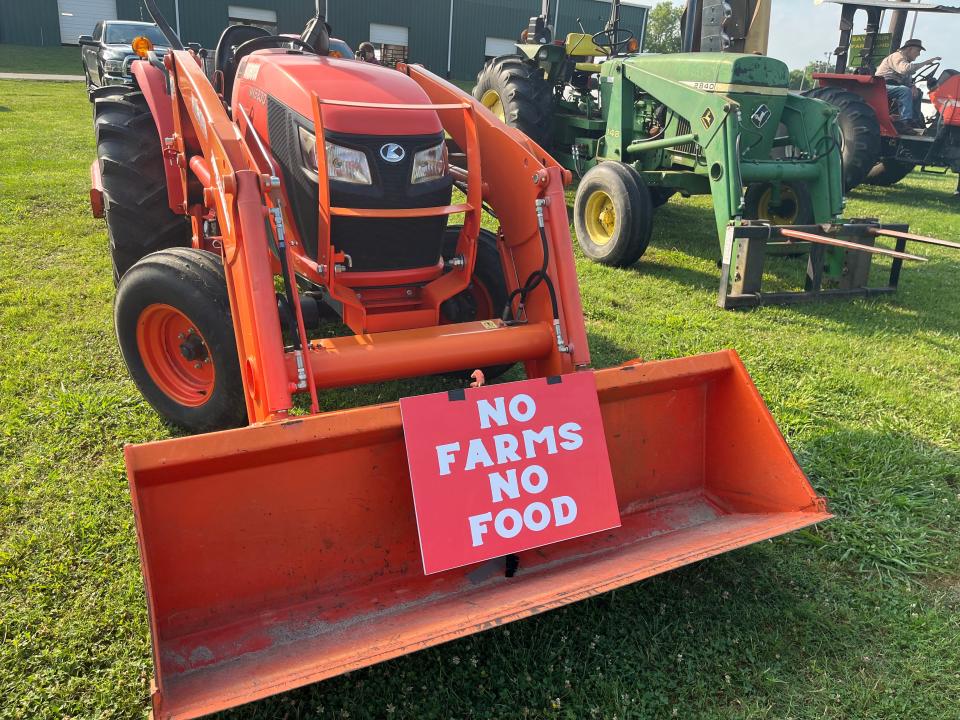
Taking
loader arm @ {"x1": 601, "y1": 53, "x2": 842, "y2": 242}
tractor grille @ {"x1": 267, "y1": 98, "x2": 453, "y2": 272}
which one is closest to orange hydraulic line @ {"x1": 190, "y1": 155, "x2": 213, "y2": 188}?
tractor grille @ {"x1": 267, "y1": 98, "x2": 453, "y2": 272}

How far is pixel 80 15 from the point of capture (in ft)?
91.1

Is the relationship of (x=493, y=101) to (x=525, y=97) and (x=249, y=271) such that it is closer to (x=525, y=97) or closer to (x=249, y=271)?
(x=525, y=97)

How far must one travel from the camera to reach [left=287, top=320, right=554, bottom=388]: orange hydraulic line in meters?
2.76

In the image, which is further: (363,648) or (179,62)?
(179,62)

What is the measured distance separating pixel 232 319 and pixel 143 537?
1.16m

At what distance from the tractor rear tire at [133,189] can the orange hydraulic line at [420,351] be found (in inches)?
75.5

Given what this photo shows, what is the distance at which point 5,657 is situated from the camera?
7.36 ft

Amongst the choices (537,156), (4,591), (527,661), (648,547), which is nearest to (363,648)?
(527,661)

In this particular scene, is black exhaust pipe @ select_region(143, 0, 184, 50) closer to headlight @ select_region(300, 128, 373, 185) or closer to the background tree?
headlight @ select_region(300, 128, 373, 185)

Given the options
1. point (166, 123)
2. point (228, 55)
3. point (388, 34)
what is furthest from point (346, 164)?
point (388, 34)

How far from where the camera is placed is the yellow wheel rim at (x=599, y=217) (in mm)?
6719

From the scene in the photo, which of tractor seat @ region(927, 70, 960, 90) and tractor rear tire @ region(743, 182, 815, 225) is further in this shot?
tractor seat @ region(927, 70, 960, 90)

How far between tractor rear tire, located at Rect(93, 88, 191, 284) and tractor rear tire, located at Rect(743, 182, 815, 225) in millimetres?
4804

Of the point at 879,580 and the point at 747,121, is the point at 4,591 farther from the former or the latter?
the point at 747,121
